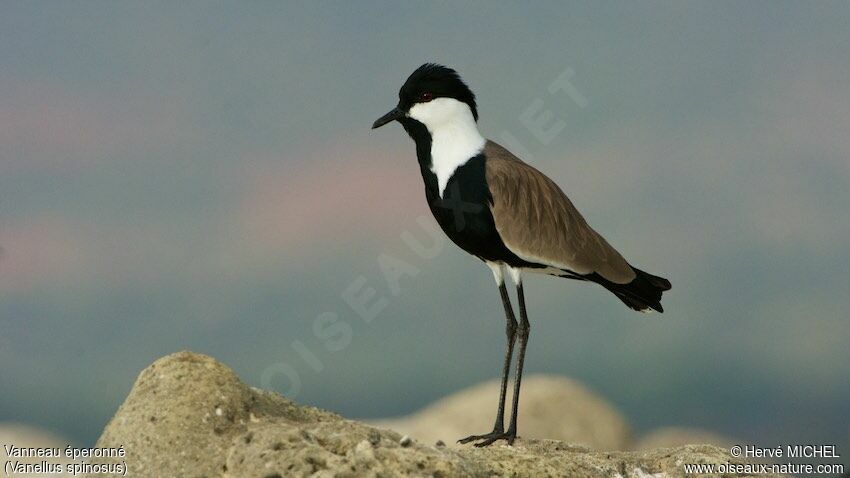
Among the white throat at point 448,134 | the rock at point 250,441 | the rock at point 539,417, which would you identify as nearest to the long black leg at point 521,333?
the white throat at point 448,134

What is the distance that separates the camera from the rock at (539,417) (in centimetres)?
1028

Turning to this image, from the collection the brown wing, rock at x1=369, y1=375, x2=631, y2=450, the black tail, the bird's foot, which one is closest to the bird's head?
the brown wing

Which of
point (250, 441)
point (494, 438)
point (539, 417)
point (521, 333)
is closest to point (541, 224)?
point (521, 333)

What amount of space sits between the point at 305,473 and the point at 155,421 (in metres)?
0.97

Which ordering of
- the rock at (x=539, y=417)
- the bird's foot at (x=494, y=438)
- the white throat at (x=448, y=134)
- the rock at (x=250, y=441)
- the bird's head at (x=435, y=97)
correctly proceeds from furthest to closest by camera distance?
the rock at (x=539, y=417), the bird's head at (x=435, y=97), the white throat at (x=448, y=134), the bird's foot at (x=494, y=438), the rock at (x=250, y=441)

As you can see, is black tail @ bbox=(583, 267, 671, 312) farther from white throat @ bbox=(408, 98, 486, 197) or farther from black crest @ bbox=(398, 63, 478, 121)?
black crest @ bbox=(398, 63, 478, 121)

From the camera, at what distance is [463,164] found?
259 inches

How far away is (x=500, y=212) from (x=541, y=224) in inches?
13.5

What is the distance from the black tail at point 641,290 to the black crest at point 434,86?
159 centimetres

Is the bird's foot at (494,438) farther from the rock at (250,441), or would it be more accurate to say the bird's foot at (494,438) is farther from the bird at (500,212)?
the rock at (250,441)

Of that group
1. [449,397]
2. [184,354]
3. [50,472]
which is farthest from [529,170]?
[449,397]

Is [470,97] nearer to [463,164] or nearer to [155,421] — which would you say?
[463,164]

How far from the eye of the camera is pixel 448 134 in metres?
6.69

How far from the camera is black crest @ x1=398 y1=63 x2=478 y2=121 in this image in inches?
266
